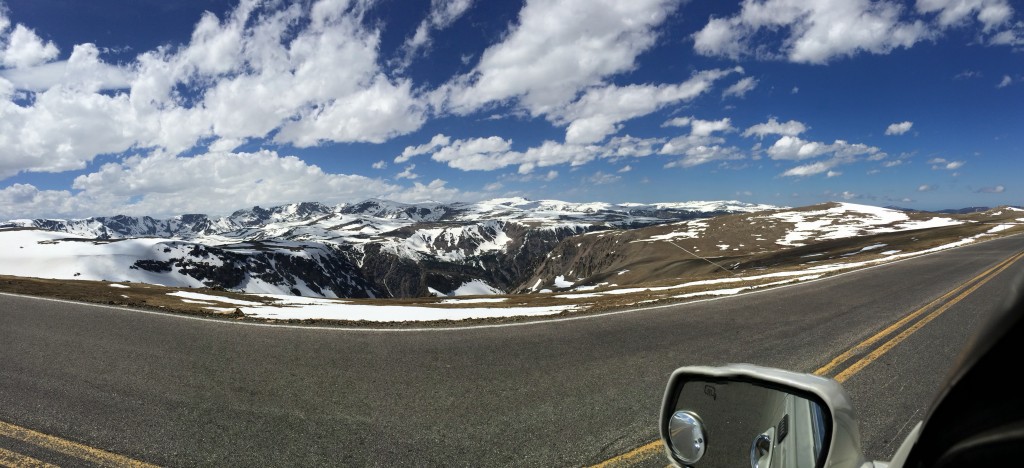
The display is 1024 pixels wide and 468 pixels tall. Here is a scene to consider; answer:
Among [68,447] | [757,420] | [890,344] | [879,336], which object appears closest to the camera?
[757,420]

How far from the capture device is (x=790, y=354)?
957 centimetres

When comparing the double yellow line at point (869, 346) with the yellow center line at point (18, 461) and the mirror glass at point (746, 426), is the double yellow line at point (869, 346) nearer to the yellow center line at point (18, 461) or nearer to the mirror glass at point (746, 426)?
the mirror glass at point (746, 426)

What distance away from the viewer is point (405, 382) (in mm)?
8133

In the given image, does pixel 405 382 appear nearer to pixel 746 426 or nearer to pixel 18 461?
pixel 18 461

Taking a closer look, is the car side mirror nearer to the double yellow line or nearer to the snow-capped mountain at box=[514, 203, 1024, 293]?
the double yellow line

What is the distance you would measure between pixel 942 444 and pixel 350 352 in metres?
10.3

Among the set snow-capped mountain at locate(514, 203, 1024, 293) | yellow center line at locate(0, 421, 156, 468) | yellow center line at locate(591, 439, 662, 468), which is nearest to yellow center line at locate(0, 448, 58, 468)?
yellow center line at locate(0, 421, 156, 468)

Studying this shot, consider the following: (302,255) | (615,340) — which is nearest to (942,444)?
(615,340)

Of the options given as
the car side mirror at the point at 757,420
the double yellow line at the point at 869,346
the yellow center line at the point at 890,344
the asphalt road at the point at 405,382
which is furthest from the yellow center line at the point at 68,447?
the yellow center line at the point at 890,344

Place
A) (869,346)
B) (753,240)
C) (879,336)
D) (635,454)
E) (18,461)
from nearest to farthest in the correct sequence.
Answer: (18,461), (635,454), (869,346), (879,336), (753,240)

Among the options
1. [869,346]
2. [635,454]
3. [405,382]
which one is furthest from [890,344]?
[405,382]

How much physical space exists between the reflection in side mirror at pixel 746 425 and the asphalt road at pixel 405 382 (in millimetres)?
2355

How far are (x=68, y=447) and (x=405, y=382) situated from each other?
14.1 feet

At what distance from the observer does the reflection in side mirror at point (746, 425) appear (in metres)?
2.84
